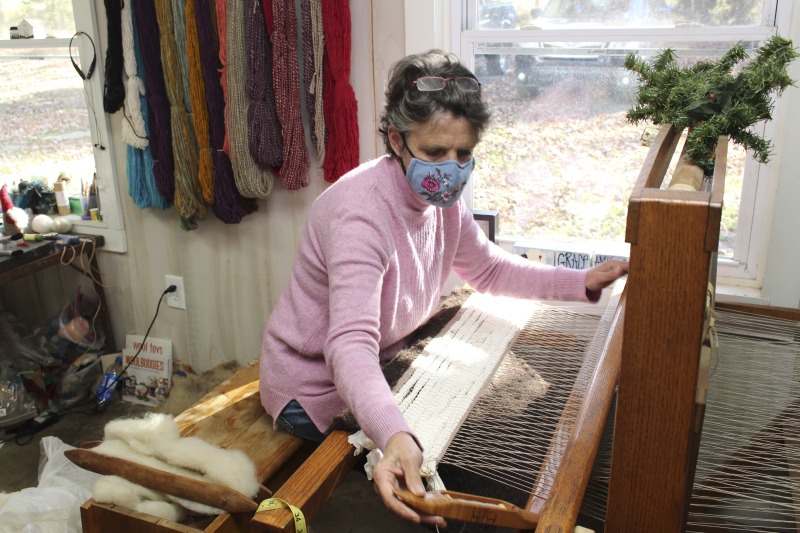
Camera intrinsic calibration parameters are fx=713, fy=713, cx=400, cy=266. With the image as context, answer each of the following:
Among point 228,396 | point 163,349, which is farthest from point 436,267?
point 163,349

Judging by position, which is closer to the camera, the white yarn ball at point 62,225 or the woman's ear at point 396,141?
the woman's ear at point 396,141

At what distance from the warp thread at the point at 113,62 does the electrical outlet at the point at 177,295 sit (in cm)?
68

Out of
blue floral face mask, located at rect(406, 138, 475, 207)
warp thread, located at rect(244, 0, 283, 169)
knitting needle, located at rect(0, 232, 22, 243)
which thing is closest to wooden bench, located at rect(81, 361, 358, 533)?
blue floral face mask, located at rect(406, 138, 475, 207)

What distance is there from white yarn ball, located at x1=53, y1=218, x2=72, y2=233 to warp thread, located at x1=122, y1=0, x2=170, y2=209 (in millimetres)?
432

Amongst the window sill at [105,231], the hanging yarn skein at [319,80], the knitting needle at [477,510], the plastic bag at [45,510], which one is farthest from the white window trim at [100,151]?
the knitting needle at [477,510]

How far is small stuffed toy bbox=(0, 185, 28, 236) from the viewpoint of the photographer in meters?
2.69

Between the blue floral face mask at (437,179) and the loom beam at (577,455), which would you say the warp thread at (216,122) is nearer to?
the blue floral face mask at (437,179)

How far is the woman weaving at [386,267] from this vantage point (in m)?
1.24

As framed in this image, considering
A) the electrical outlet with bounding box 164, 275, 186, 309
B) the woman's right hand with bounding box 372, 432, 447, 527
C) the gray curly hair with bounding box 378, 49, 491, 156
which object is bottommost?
the electrical outlet with bounding box 164, 275, 186, 309

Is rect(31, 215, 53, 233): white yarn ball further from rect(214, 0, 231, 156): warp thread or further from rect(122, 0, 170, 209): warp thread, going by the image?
rect(214, 0, 231, 156): warp thread

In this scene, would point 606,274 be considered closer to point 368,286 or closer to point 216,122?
point 368,286

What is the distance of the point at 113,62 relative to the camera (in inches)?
96.9

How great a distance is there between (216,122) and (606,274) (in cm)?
138

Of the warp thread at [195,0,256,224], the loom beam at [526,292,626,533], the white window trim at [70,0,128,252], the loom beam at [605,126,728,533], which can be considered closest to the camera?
the loom beam at [605,126,728,533]
